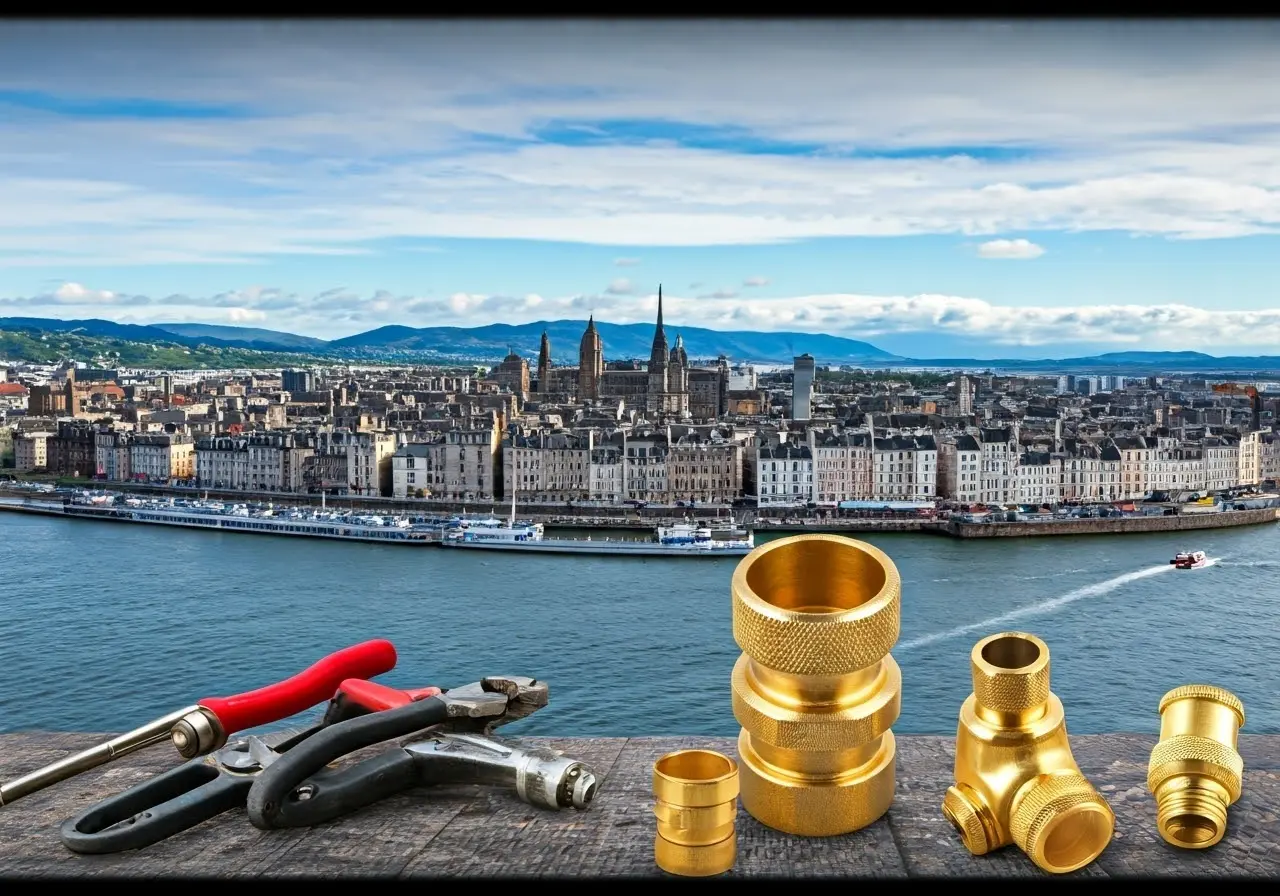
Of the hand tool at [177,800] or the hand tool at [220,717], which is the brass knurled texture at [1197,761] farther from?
the hand tool at [220,717]

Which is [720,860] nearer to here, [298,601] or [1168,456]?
[298,601]

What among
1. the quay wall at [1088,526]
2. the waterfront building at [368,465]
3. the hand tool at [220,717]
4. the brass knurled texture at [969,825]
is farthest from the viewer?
the waterfront building at [368,465]

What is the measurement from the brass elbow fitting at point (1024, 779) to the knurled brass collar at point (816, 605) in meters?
0.16

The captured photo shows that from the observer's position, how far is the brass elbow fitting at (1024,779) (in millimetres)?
1480

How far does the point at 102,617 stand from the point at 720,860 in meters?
8.64

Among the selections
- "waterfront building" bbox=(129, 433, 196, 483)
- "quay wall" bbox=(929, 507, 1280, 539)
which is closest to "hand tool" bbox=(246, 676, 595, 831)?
"quay wall" bbox=(929, 507, 1280, 539)

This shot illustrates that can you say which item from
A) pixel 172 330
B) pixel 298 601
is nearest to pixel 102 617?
pixel 298 601

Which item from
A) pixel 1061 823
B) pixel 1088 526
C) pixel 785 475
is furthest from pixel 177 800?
pixel 785 475

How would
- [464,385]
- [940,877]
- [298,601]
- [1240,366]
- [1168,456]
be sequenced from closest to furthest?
[940,877]
[298,601]
[1168,456]
[464,385]
[1240,366]

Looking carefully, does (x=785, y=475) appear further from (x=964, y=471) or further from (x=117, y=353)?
(x=117, y=353)

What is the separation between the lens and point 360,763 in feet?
6.12

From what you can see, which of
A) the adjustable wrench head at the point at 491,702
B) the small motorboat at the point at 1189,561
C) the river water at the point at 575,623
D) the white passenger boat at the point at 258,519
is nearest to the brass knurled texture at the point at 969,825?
the adjustable wrench head at the point at 491,702

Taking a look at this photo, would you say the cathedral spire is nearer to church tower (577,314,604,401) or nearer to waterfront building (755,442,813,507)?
church tower (577,314,604,401)

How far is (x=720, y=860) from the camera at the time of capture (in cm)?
149
